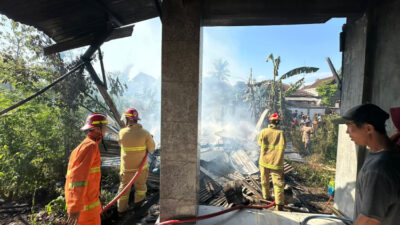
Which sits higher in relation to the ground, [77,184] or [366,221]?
[366,221]

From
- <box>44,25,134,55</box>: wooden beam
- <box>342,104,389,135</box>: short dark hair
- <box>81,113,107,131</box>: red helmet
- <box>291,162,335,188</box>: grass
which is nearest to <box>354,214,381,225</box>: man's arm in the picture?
<box>342,104,389,135</box>: short dark hair

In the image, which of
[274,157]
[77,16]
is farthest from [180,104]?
[274,157]

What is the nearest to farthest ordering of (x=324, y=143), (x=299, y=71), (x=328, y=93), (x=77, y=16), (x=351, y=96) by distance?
(x=351, y=96) < (x=77, y=16) < (x=324, y=143) < (x=299, y=71) < (x=328, y=93)

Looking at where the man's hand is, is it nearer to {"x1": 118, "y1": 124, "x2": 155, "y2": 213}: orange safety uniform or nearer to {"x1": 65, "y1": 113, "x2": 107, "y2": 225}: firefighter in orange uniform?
{"x1": 65, "y1": 113, "x2": 107, "y2": 225}: firefighter in orange uniform

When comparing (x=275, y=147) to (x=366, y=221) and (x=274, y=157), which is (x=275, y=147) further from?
(x=366, y=221)

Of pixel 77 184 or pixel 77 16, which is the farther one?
pixel 77 16

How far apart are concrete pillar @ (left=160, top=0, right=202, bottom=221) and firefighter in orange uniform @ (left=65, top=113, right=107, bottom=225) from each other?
38.4 inches

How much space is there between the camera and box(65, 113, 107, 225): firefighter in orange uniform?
233 centimetres

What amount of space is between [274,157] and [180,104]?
3.49 metres

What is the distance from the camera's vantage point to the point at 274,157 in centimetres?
488

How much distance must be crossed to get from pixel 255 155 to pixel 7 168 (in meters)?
10.2

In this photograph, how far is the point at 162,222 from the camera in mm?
2729

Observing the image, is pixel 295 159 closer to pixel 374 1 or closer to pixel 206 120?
pixel 374 1

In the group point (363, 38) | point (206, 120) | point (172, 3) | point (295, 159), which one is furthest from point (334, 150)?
point (206, 120)
